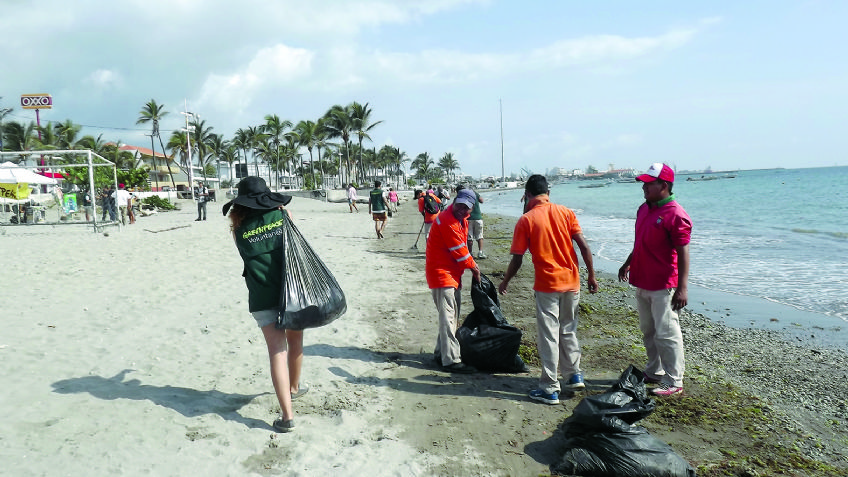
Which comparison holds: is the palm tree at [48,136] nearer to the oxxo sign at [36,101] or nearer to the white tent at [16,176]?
the oxxo sign at [36,101]

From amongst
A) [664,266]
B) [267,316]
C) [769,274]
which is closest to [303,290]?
[267,316]

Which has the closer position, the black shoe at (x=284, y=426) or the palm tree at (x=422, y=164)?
the black shoe at (x=284, y=426)

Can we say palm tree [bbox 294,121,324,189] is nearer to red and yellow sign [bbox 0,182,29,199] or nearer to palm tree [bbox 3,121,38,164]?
palm tree [bbox 3,121,38,164]

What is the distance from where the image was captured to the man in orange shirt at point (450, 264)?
14.8 ft

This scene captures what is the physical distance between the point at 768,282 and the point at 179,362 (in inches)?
377

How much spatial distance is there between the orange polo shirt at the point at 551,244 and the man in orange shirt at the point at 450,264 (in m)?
0.58

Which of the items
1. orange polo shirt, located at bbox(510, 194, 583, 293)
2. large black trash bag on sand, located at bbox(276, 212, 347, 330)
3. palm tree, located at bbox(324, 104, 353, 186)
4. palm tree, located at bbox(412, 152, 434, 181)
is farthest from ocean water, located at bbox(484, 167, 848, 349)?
palm tree, located at bbox(412, 152, 434, 181)

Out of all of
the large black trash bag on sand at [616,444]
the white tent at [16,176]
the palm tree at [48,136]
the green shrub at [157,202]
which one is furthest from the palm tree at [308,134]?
the large black trash bag on sand at [616,444]

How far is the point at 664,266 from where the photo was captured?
404cm

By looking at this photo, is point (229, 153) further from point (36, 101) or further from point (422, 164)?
point (422, 164)

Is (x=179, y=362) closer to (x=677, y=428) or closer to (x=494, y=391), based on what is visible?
(x=494, y=391)

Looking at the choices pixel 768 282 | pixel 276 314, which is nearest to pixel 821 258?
pixel 768 282

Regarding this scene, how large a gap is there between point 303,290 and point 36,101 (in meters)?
68.7

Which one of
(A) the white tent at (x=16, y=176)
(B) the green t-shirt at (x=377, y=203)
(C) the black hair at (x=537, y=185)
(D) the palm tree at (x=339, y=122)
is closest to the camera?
(C) the black hair at (x=537, y=185)
